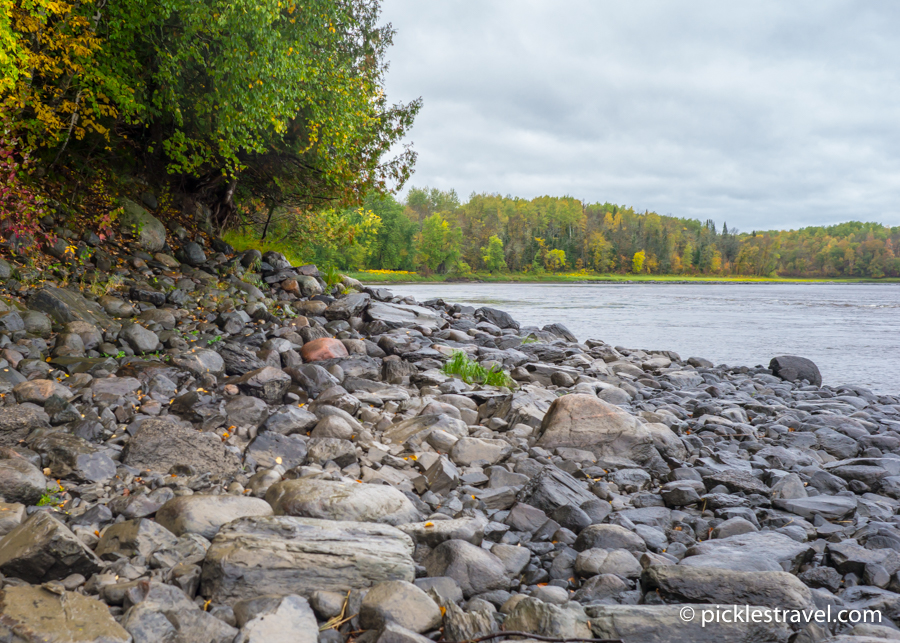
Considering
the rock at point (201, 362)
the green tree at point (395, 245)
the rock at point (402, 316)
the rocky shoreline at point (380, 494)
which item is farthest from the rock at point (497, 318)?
the green tree at point (395, 245)

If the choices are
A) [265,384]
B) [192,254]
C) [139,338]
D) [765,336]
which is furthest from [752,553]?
[765,336]

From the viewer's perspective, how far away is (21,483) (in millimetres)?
3580

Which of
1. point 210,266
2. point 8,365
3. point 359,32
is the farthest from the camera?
point 359,32

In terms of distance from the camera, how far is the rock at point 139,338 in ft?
23.2

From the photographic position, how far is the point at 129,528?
3213 millimetres

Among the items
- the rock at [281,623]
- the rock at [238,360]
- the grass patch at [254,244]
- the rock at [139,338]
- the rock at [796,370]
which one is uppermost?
the grass patch at [254,244]

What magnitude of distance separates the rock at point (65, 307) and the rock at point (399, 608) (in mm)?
6200

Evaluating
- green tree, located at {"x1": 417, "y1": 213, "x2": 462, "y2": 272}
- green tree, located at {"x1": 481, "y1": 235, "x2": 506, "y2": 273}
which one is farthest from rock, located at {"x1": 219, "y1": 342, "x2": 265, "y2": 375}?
green tree, located at {"x1": 481, "y1": 235, "x2": 506, "y2": 273}

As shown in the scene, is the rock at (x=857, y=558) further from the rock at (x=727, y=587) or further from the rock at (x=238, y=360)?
the rock at (x=238, y=360)

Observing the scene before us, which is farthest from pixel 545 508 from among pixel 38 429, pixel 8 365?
pixel 8 365

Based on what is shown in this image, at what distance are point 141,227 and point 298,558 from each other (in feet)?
30.5

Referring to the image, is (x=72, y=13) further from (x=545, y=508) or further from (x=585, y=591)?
(x=585, y=591)

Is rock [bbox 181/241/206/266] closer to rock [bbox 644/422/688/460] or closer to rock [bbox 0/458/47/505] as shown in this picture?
rock [bbox 0/458/47/505]

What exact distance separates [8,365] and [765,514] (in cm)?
721
